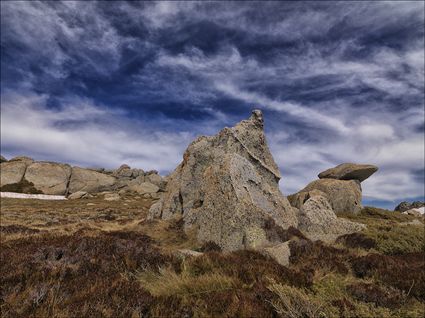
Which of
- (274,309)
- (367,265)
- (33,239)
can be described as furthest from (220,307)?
(33,239)

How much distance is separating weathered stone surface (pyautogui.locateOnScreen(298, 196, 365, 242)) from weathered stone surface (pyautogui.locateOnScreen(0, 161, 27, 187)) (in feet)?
223

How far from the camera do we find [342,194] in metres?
32.7

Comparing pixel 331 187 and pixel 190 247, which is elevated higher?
pixel 331 187

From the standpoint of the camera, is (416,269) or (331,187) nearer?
(416,269)

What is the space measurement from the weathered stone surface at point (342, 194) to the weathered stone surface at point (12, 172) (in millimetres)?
60273

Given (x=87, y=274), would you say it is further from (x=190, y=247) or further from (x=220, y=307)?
(x=190, y=247)

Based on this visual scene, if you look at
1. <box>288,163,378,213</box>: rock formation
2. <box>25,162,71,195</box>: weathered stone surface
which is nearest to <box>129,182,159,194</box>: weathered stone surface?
<box>25,162,71,195</box>: weathered stone surface

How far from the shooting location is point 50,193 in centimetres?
6681

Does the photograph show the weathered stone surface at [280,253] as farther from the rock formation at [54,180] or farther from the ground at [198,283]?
the rock formation at [54,180]

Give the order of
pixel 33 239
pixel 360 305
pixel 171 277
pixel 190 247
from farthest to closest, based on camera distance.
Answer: pixel 190 247 → pixel 33 239 → pixel 171 277 → pixel 360 305

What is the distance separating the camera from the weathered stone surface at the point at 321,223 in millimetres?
15031

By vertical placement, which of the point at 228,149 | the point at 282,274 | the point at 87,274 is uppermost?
the point at 228,149

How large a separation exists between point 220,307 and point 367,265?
226 inches

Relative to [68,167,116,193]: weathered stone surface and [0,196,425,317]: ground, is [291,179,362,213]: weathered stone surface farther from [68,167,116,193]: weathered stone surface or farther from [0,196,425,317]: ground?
[68,167,116,193]: weathered stone surface
